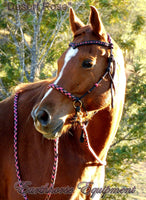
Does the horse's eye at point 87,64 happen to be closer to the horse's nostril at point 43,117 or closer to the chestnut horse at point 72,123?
the chestnut horse at point 72,123

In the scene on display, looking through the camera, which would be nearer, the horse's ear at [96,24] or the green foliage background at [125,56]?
the horse's ear at [96,24]

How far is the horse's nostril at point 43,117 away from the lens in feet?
8.55

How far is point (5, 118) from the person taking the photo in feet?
10.9

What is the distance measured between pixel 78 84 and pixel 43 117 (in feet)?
1.55

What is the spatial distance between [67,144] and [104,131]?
0.43 metres

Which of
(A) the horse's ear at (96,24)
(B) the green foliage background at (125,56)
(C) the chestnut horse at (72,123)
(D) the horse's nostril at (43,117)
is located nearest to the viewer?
(D) the horse's nostril at (43,117)

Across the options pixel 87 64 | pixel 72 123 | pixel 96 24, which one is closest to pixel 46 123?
pixel 72 123

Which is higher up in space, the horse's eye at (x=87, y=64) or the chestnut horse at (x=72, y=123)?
the horse's eye at (x=87, y=64)

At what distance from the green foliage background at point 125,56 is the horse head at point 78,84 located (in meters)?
4.57

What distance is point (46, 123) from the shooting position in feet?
8.55

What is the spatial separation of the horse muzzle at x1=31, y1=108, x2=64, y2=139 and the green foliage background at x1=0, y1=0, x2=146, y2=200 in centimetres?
480

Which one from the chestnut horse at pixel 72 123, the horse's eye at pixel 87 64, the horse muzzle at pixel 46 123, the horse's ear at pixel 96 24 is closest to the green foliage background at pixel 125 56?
the chestnut horse at pixel 72 123

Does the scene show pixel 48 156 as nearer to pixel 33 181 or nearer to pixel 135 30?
pixel 33 181

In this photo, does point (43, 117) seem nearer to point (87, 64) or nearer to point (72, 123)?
point (72, 123)
